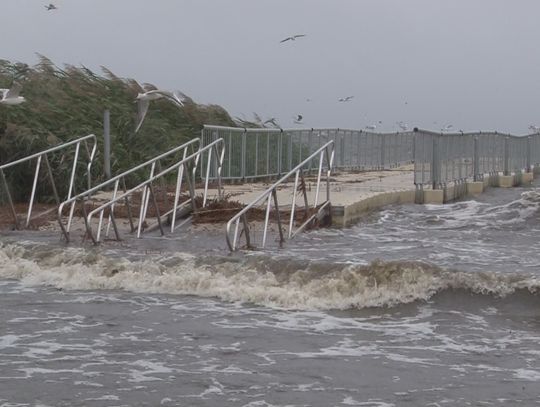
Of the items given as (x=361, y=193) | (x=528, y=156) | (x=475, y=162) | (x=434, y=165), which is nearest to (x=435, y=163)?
(x=434, y=165)

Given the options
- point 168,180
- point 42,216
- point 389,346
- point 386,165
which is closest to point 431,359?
point 389,346

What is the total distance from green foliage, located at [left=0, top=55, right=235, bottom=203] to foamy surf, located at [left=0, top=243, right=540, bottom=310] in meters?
6.92

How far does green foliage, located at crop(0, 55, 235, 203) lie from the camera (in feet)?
65.5

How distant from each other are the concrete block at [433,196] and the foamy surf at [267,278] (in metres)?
9.70

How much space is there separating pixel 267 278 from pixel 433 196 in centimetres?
1053

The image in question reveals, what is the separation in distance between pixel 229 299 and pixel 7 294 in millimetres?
2658

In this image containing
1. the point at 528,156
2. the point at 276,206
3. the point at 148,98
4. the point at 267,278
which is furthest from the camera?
the point at 528,156

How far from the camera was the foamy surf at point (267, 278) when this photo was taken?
36.8 ft

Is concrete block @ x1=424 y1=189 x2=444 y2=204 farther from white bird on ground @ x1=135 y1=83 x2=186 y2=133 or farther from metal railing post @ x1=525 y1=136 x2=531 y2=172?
metal railing post @ x1=525 y1=136 x2=531 y2=172

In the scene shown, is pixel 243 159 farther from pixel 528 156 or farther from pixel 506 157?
pixel 528 156

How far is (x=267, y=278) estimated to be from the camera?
1195cm

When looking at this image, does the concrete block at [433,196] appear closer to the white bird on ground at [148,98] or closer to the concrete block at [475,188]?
the concrete block at [475,188]

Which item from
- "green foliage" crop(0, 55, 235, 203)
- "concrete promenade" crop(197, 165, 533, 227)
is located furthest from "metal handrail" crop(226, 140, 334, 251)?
"green foliage" crop(0, 55, 235, 203)

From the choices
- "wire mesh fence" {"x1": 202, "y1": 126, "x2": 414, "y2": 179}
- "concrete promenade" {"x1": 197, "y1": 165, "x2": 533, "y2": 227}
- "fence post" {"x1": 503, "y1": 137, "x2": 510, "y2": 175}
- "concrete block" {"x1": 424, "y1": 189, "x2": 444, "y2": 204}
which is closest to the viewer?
"concrete promenade" {"x1": 197, "y1": 165, "x2": 533, "y2": 227}
